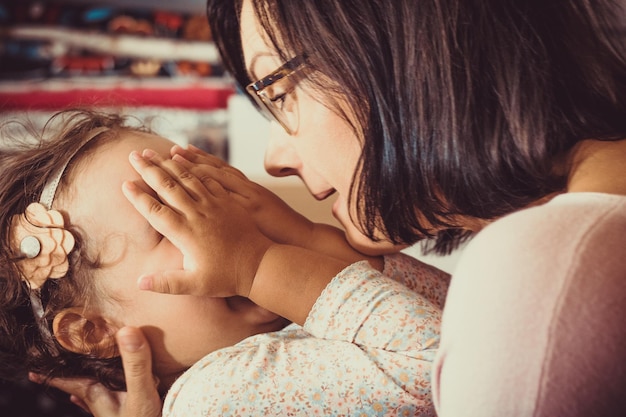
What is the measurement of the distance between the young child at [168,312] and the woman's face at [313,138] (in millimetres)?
95

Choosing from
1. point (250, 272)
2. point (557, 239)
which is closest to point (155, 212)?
point (250, 272)

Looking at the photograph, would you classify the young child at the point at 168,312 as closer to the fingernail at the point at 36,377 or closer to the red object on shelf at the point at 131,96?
the fingernail at the point at 36,377

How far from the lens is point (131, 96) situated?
267 cm

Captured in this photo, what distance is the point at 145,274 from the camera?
0.90 metres

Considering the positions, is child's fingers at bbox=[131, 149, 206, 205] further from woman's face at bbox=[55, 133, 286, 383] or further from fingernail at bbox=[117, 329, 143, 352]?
fingernail at bbox=[117, 329, 143, 352]

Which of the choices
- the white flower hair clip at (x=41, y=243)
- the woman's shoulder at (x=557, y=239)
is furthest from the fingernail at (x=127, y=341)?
the woman's shoulder at (x=557, y=239)

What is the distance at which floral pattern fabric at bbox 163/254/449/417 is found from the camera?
2.60 ft

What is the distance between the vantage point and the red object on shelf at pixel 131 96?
2521mm

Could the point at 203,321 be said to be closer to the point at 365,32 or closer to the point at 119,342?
the point at 119,342

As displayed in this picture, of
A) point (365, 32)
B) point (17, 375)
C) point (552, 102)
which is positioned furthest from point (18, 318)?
point (552, 102)

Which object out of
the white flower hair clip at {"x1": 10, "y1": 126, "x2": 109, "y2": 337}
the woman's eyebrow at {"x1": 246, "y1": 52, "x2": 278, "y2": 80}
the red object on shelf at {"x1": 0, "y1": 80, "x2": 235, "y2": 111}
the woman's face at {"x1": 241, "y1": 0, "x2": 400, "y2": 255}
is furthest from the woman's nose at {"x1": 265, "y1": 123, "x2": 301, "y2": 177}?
the red object on shelf at {"x1": 0, "y1": 80, "x2": 235, "y2": 111}

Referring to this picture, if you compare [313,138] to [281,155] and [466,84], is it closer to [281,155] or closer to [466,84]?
[281,155]

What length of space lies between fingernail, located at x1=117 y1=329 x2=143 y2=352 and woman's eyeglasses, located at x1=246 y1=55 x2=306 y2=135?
1.28 ft

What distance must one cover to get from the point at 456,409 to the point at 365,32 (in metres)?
0.47
